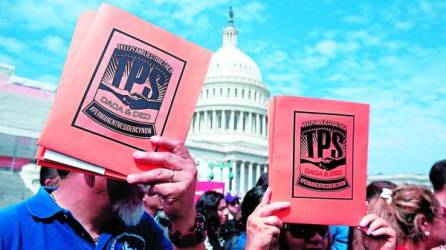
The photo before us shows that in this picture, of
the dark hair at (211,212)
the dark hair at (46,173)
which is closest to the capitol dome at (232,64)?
the dark hair at (211,212)

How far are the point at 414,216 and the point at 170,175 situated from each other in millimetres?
1933

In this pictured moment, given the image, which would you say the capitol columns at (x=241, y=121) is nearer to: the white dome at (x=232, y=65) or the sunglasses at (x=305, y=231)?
the white dome at (x=232, y=65)

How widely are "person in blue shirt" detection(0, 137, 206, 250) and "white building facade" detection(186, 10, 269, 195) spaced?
56.3m

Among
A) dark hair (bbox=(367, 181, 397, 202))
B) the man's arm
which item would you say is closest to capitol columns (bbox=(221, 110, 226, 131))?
dark hair (bbox=(367, 181, 397, 202))

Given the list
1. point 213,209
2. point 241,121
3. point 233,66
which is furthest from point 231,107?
point 213,209

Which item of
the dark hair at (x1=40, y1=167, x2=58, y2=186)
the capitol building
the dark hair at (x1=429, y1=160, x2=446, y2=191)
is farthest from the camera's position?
the capitol building

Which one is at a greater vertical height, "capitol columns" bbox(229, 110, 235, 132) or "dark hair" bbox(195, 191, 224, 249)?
"capitol columns" bbox(229, 110, 235, 132)

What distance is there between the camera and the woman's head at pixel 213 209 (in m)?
6.07

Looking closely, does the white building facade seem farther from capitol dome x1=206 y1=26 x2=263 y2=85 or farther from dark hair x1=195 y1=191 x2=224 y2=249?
dark hair x1=195 y1=191 x2=224 y2=249

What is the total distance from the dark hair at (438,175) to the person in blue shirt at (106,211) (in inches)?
134

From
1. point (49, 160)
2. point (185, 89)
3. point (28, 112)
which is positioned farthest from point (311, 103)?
point (28, 112)

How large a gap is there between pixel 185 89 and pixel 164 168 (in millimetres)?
355

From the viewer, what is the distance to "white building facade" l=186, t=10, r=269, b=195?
6247 centimetres

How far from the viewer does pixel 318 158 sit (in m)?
2.20
